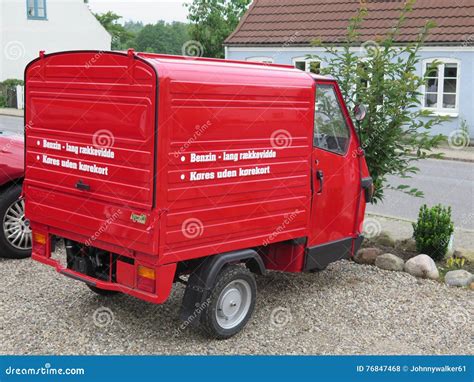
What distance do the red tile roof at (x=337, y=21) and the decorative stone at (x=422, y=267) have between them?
49.5ft

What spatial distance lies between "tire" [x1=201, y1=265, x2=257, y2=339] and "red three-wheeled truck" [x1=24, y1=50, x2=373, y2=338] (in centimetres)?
1

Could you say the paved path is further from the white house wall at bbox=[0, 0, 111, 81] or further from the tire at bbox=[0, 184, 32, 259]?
the white house wall at bbox=[0, 0, 111, 81]

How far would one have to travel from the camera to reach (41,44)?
37281mm

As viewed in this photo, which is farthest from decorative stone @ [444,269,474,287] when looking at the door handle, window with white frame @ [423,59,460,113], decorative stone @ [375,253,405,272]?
window with white frame @ [423,59,460,113]

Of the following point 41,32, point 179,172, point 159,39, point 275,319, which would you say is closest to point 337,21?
point 275,319

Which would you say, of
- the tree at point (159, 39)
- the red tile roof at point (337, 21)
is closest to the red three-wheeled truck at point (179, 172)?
the red tile roof at point (337, 21)

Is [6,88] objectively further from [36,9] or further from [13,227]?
[13,227]

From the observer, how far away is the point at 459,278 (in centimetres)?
703

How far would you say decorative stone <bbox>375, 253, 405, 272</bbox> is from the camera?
7465 mm

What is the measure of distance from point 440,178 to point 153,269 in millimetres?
11292

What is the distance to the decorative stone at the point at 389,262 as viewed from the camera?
24.5ft

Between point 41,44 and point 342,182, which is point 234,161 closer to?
point 342,182

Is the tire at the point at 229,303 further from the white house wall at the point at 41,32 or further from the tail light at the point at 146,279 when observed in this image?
the white house wall at the point at 41,32

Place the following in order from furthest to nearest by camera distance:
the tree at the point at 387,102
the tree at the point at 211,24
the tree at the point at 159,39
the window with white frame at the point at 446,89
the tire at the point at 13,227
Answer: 1. the tree at the point at 159,39
2. the tree at the point at 211,24
3. the window with white frame at the point at 446,89
4. the tree at the point at 387,102
5. the tire at the point at 13,227
